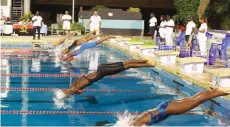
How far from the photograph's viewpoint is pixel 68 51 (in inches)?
493

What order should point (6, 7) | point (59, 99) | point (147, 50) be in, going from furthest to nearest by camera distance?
point (6, 7) → point (147, 50) → point (59, 99)

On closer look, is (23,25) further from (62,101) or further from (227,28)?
(62,101)

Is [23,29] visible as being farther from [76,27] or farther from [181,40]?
[181,40]

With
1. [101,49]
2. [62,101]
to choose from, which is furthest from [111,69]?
[101,49]

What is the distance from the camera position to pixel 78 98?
25.4ft

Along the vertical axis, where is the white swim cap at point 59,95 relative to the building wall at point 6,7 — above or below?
below

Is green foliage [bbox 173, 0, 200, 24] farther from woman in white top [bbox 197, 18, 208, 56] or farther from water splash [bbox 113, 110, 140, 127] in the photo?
water splash [bbox 113, 110, 140, 127]

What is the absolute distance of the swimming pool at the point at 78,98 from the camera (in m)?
6.26

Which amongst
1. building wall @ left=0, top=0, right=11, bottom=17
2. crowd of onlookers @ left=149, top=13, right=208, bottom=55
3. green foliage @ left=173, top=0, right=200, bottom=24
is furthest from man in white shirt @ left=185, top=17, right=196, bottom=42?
building wall @ left=0, top=0, right=11, bottom=17

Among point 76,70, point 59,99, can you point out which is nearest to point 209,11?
point 76,70

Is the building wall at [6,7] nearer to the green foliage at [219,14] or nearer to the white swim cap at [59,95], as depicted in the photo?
the green foliage at [219,14]

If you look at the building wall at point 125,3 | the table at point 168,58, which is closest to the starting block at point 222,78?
the table at point 168,58

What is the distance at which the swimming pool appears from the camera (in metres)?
6.26

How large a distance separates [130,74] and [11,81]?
115 inches
